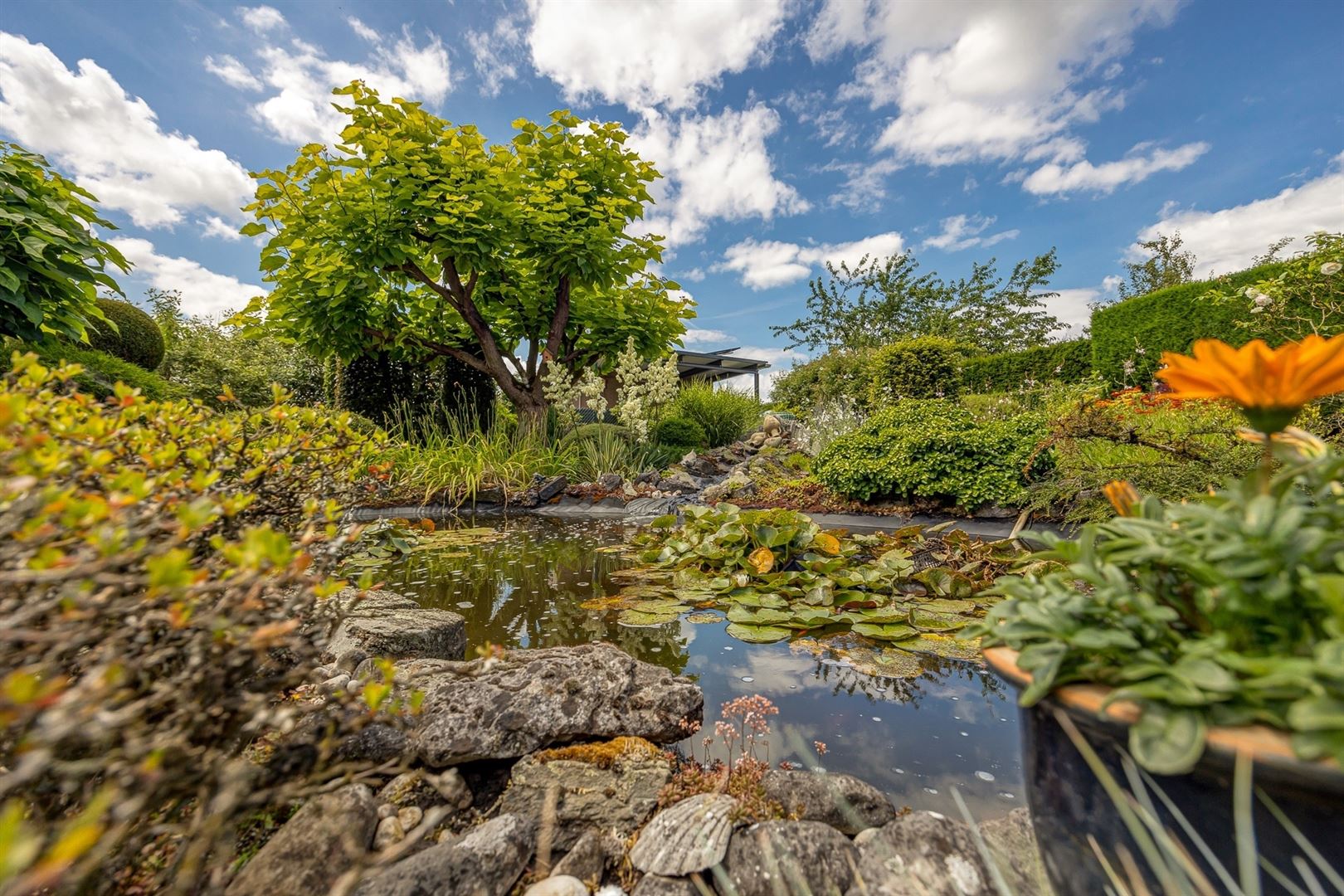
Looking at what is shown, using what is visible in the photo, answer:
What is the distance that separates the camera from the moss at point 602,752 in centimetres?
139

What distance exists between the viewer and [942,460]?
440 cm

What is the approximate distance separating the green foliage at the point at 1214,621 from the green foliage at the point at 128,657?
921mm

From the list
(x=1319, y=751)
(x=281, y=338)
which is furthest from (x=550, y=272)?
(x=1319, y=751)

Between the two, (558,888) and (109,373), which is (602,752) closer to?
(558,888)

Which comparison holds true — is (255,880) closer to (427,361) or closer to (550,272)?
(550,272)

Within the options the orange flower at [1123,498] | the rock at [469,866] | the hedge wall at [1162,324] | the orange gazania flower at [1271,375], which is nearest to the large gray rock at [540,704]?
the rock at [469,866]

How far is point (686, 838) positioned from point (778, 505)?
426 centimetres

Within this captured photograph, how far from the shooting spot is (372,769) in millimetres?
748

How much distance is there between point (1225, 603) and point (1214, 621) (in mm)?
40

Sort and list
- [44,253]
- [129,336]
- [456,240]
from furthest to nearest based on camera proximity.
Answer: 1. [129,336]
2. [456,240]
3. [44,253]

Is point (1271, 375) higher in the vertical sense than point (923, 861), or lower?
higher

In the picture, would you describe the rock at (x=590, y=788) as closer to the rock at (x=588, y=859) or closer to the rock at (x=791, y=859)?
the rock at (x=588, y=859)

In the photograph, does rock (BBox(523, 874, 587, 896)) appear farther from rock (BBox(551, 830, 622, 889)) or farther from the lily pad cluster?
the lily pad cluster

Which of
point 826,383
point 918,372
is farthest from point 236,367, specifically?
point 918,372
